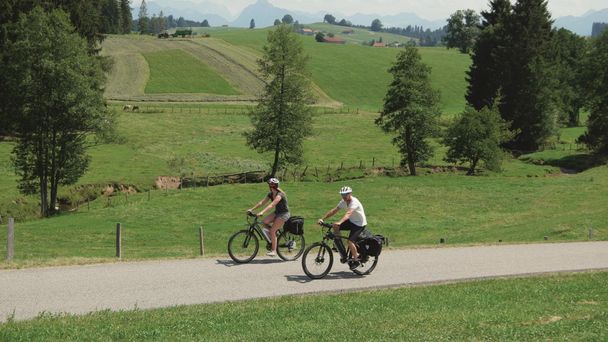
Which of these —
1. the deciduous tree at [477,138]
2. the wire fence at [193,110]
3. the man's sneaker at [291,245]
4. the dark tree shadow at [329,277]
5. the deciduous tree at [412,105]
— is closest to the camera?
the dark tree shadow at [329,277]

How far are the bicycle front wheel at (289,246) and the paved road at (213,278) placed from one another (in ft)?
1.46

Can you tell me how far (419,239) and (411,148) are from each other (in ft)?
91.9

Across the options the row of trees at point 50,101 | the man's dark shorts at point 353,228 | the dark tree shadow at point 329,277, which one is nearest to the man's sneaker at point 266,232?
the dark tree shadow at point 329,277

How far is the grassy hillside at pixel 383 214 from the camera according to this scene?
3131 centimetres

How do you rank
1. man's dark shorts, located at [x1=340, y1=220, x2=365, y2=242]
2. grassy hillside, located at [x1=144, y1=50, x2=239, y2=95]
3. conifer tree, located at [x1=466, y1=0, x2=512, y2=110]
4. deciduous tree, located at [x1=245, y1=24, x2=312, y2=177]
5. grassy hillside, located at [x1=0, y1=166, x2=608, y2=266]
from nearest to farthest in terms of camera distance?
man's dark shorts, located at [x1=340, y1=220, x2=365, y2=242], grassy hillside, located at [x1=0, y1=166, x2=608, y2=266], deciduous tree, located at [x1=245, y1=24, x2=312, y2=177], conifer tree, located at [x1=466, y1=0, x2=512, y2=110], grassy hillside, located at [x1=144, y1=50, x2=239, y2=95]

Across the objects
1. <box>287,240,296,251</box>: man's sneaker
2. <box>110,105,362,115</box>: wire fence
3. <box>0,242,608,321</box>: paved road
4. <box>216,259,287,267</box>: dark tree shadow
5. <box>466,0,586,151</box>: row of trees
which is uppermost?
<box>466,0,586,151</box>: row of trees

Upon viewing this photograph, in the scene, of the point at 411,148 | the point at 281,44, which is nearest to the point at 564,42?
the point at 411,148

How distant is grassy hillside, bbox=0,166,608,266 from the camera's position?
31.3m

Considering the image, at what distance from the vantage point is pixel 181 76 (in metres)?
118

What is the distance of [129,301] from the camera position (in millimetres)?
14469

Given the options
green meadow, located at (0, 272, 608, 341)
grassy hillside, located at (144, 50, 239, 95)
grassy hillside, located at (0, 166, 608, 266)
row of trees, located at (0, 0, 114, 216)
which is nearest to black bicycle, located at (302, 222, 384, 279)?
green meadow, located at (0, 272, 608, 341)

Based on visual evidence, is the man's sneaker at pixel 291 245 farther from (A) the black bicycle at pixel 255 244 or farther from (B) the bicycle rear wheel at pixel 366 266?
(B) the bicycle rear wheel at pixel 366 266

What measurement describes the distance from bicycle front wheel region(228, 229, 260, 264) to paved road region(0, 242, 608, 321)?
304 millimetres

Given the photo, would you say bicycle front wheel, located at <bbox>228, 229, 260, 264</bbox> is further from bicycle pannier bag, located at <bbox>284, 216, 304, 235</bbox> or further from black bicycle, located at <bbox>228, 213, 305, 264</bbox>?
bicycle pannier bag, located at <bbox>284, 216, 304, 235</bbox>
